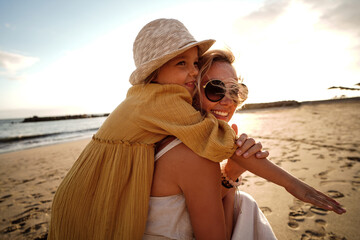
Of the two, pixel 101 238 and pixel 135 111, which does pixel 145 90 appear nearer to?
pixel 135 111

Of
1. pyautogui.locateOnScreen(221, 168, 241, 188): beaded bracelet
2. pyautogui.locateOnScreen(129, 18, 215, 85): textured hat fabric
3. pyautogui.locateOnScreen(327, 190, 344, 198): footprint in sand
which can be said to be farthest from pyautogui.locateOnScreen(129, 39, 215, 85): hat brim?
pyautogui.locateOnScreen(327, 190, 344, 198): footprint in sand

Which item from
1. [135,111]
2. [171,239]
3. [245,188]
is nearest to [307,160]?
[245,188]

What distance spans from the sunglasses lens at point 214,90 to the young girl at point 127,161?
387 mm

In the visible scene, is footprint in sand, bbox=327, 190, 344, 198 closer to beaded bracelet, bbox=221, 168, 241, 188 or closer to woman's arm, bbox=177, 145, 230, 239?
beaded bracelet, bbox=221, 168, 241, 188

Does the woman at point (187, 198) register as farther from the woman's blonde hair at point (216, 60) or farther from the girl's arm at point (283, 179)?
the woman's blonde hair at point (216, 60)

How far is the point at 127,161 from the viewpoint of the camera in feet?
3.95

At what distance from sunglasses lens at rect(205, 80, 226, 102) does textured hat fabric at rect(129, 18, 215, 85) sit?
1.20 ft

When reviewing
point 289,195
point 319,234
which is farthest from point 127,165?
point 289,195

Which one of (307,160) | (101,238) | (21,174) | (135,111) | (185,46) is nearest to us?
(101,238)

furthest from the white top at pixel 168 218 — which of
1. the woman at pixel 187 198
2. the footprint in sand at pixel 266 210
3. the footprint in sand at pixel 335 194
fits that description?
the footprint in sand at pixel 335 194

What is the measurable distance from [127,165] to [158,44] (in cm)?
98

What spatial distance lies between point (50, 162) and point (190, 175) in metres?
7.39

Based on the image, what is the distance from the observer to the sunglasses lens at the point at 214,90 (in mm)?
1689

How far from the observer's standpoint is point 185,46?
1490 mm
